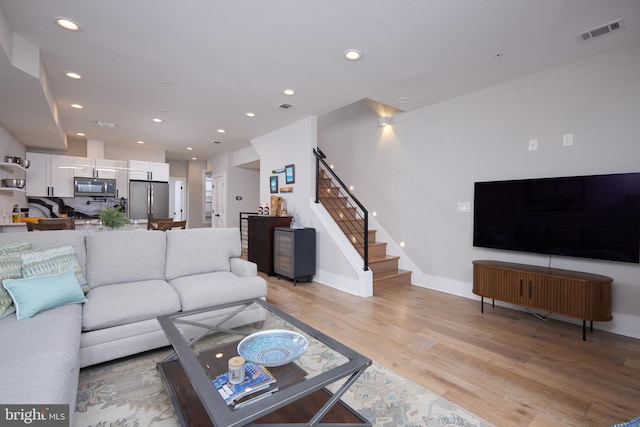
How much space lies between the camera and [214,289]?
2.58 metres

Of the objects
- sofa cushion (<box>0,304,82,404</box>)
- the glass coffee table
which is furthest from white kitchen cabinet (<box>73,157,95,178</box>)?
the glass coffee table

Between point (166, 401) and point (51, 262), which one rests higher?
point (51, 262)

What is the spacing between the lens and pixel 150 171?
24.1 feet

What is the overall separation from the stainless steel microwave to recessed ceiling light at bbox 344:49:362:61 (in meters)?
6.46

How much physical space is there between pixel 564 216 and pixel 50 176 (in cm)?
882

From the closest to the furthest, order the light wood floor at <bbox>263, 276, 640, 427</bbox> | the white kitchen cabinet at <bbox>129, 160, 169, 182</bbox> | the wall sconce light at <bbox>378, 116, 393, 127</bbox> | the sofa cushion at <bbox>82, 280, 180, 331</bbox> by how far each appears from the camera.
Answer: the light wood floor at <bbox>263, 276, 640, 427</bbox> < the sofa cushion at <bbox>82, 280, 180, 331</bbox> < the wall sconce light at <bbox>378, 116, 393, 127</bbox> < the white kitchen cabinet at <bbox>129, 160, 169, 182</bbox>

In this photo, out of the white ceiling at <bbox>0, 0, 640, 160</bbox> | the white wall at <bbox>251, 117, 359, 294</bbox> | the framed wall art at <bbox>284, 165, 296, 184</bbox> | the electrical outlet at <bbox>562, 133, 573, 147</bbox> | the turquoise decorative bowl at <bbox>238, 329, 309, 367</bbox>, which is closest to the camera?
the turquoise decorative bowl at <bbox>238, 329, 309, 367</bbox>

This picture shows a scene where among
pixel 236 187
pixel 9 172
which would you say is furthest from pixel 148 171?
pixel 9 172

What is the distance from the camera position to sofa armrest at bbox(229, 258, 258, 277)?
9.96ft

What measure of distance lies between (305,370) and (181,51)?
307 cm

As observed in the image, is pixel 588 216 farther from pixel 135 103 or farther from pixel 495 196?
pixel 135 103

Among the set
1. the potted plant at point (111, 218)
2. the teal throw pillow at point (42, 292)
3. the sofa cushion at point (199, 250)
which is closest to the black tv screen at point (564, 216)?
the sofa cushion at point (199, 250)

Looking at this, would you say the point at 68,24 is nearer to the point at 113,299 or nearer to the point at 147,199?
the point at 113,299

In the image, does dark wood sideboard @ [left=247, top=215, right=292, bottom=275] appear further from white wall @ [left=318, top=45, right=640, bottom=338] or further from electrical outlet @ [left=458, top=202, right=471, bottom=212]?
electrical outlet @ [left=458, top=202, right=471, bottom=212]
